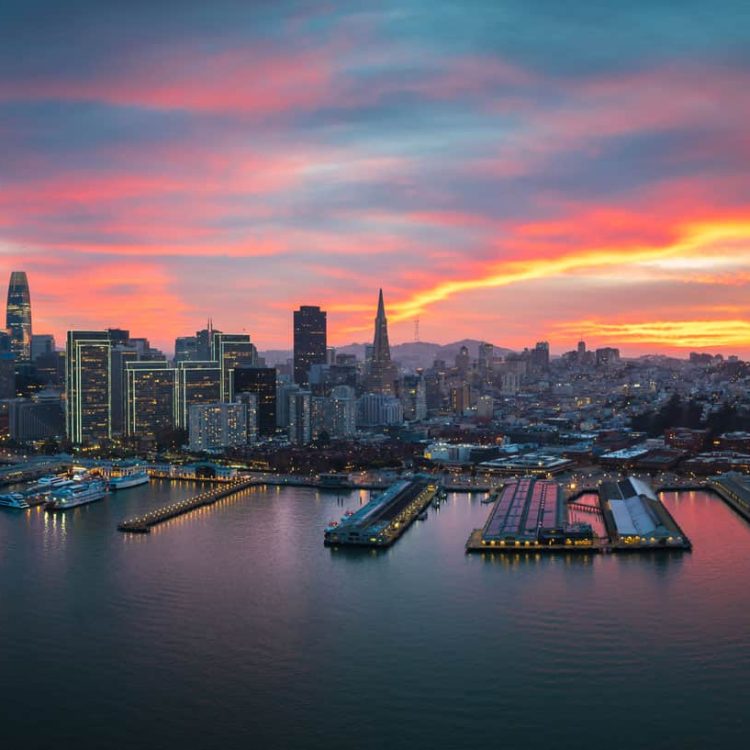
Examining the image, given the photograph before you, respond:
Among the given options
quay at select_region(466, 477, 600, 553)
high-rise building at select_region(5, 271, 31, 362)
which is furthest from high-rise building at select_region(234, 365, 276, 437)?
high-rise building at select_region(5, 271, 31, 362)

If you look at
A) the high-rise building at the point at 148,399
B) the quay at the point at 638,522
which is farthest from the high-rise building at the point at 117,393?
the quay at the point at 638,522

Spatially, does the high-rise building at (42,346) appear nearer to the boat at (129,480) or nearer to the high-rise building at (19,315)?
the high-rise building at (19,315)

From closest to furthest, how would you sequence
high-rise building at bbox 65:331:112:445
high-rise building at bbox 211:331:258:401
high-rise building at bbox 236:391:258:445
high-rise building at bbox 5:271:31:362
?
1. high-rise building at bbox 236:391:258:445
2. high-rise building at bbox 65:331:112:445
3. high-rise building at bbox 211:331:258:401
4. high-rise building at bbox 5:271:31:362

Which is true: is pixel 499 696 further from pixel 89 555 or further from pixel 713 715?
pixel 89 555

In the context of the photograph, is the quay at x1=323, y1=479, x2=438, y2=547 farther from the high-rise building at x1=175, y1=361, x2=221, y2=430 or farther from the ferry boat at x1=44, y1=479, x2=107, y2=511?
the high-rise building at x1=175, y1=361, x2=221, y2=430

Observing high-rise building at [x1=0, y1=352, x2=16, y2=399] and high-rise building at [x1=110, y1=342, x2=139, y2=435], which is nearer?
high-rise building at [x1=110, y1=342, x2=139, y2=435]

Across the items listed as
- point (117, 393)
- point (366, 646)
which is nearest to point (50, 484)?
point (366, 646)
